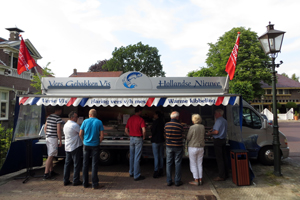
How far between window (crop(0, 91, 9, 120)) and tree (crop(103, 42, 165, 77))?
24.7 meters

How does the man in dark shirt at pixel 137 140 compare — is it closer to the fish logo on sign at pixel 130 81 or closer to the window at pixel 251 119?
the fish logo on sign at pixel 130 81

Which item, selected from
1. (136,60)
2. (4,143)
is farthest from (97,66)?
(4,143)

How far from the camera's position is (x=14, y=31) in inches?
870

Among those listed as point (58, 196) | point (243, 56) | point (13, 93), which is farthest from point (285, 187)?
point (243, 56)

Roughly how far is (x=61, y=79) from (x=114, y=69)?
3552cm

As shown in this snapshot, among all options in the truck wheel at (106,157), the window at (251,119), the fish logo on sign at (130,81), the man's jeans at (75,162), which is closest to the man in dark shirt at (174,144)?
the fish logo on sign at (130,81)

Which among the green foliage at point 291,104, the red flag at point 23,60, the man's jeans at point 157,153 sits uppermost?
the red flag at point 23,60

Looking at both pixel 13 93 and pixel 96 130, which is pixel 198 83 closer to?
pixel 96 130

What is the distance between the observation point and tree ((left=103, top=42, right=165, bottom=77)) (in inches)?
1655

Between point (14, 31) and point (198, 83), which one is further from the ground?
point (14, 31)

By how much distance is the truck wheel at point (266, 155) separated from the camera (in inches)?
269

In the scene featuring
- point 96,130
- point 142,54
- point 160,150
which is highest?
point 142,54

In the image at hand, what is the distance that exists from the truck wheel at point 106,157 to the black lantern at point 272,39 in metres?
5.91

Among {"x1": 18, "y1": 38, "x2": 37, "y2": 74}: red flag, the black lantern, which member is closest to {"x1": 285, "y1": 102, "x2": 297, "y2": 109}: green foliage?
the black lantern
